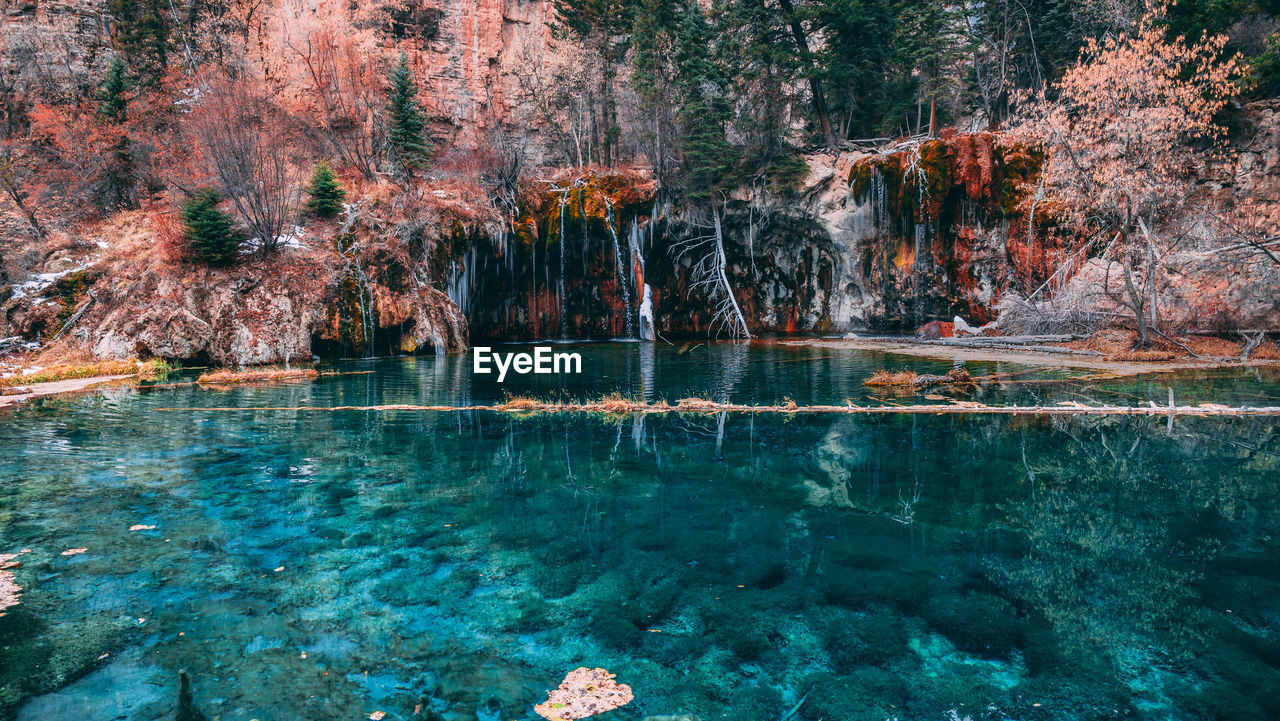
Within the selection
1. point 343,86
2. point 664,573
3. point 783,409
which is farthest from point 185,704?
point 343,86

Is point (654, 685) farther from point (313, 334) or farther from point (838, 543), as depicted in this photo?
point (313, 334)

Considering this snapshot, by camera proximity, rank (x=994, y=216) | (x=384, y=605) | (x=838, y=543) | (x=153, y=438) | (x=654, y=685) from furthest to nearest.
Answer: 1. (x=994, y=216)
2. (x=153, y=438)
3. (x=838, y=543)
4. (x=384, y=605)
5. (x=654, y=685)

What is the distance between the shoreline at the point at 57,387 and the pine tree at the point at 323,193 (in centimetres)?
1093

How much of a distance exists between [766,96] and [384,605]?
32746mm

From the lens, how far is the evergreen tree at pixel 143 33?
3594 centimetres

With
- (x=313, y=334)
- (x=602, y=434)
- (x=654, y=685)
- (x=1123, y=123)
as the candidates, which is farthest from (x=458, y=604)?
(x=313, y=334)

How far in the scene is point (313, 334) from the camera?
24688 millimetres

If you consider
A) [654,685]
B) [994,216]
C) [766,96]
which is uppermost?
[766,96]

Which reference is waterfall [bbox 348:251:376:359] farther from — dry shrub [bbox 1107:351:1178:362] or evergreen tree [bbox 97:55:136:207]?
dry shrub [bbox 1107:351:1178:362]

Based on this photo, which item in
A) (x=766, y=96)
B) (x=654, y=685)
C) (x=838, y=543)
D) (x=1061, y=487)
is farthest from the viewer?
(x=766, y=96)

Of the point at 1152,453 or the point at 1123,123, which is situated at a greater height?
the point at 1123,123

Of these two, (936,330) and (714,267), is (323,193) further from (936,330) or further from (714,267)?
(936,330)

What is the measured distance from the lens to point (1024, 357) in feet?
64.6

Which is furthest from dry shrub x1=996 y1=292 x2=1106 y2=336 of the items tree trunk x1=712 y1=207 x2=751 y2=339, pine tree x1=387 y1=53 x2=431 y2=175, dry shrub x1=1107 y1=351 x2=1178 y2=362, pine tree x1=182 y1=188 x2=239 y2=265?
pine tree x1=182 y1=188 x2=239 y2=265
